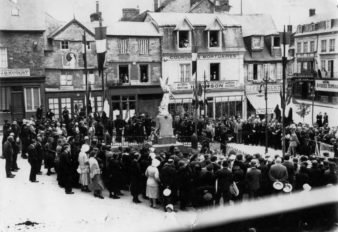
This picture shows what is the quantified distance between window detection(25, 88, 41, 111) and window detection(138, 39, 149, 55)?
29.4 feet

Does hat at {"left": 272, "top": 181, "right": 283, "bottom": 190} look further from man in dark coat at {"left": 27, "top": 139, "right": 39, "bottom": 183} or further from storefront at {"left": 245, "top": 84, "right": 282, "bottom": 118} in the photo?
storefront at {"left": 245, "top": 84, "right": 282, "bottom": 118}

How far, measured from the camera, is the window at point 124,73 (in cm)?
3547

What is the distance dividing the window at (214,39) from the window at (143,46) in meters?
5.90

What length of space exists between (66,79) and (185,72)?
10.2m

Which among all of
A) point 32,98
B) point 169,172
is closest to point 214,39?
point 32,98

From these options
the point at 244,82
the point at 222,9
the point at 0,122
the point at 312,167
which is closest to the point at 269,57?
the point at 244,82

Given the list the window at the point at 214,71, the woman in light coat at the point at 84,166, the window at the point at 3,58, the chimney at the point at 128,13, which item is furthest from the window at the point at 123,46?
the woman in light coat at the point at 84,166

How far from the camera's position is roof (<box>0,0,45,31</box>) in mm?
30734

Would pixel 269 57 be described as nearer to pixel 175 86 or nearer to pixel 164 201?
pixel 175 86

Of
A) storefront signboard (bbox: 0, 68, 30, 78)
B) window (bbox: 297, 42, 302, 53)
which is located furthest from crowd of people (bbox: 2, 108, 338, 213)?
window (bbox: 297, 42, 302, 53)

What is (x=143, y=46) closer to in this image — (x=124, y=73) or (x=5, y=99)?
(x=124, y=73)

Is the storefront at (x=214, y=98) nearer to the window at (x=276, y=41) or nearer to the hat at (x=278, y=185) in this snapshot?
the window at (x=276, y=41)

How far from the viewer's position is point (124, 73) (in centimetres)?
3572

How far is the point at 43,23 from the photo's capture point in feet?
106
